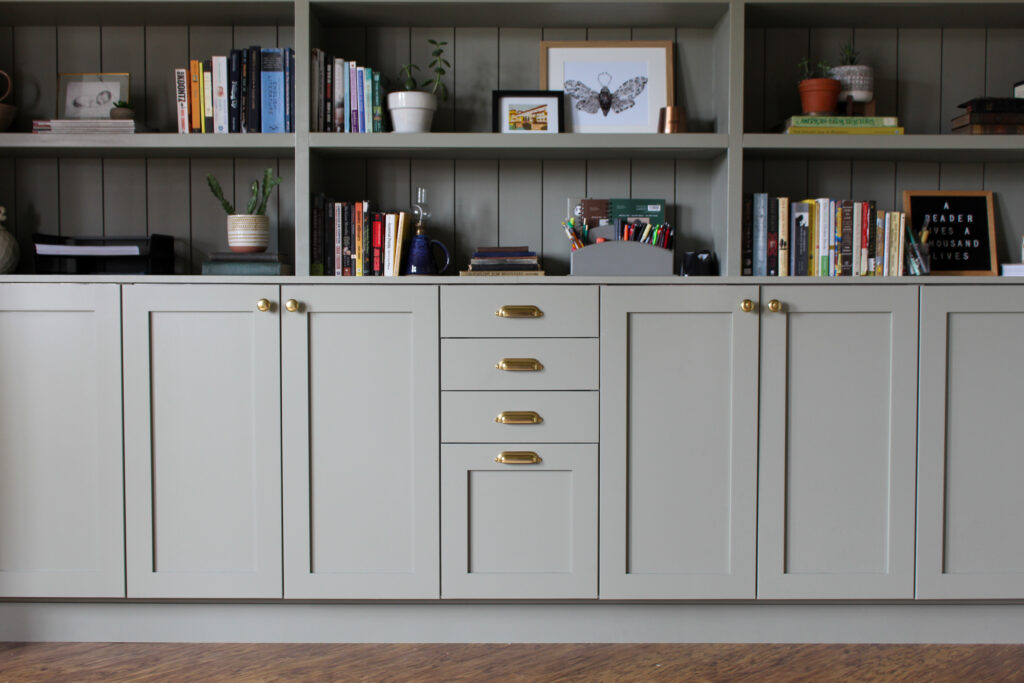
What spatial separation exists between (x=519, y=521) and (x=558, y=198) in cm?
98

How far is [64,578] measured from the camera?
2.07 metres

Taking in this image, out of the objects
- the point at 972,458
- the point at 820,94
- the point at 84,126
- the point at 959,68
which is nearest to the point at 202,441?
the point at 84,126

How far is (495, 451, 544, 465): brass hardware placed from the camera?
2041mm

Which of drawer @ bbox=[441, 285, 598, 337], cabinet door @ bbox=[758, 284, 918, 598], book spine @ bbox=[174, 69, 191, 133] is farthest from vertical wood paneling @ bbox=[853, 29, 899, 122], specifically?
book spine @ bbox=[174, 69, 191, 133]

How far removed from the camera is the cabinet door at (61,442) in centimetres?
204

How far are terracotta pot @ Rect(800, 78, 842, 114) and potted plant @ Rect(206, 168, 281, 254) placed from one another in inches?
59.9

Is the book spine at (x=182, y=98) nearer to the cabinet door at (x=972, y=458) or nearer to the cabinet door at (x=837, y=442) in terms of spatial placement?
the cabinet door at (x=837, y=442)

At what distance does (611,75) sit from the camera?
230 centimetres

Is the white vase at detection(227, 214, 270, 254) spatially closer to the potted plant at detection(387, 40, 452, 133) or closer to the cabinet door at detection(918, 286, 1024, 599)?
the potted plant at detection(387, 40, 452, 133)

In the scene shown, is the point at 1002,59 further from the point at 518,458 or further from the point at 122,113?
the point at 122,113

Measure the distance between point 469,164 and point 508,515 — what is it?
1061mm

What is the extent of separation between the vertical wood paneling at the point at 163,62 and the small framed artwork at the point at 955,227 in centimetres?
222

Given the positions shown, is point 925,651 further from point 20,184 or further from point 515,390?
point 20,184

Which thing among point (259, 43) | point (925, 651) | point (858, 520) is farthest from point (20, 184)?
point (925, 651)
